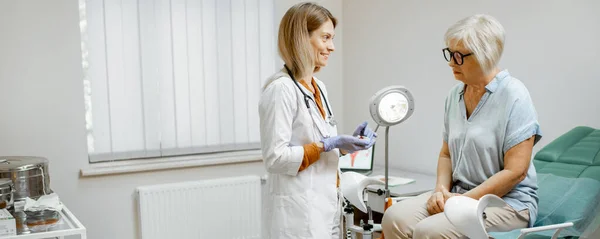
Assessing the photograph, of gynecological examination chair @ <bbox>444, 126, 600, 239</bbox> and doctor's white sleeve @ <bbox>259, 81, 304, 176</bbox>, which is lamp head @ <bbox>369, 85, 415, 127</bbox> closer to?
doctor's white sleeve @ <bbox>259, 81, 304, 176</bbox>

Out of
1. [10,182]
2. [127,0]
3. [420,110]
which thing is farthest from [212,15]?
[10,182]

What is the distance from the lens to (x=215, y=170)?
3.65 metres

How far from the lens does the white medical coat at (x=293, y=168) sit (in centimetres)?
200

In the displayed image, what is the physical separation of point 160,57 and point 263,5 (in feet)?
2.48

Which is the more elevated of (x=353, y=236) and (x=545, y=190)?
(x=545, y=190)

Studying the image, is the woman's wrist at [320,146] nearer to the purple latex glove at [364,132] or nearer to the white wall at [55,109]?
the purple latex glove at [364,132]

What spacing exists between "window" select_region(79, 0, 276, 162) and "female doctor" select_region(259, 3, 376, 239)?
1526 millimetres

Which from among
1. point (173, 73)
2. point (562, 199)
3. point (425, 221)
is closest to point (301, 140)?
point (425, 221)

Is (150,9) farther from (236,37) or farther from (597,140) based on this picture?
(597,140)

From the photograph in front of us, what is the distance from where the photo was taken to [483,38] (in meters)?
2.04

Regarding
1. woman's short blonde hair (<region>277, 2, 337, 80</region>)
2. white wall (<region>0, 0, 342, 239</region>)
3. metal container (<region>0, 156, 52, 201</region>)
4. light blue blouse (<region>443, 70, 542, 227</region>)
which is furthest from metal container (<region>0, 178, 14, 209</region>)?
light blue blouse (<region>443, 70, 542, 227</region>)

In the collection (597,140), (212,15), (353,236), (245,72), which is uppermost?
(212,15)

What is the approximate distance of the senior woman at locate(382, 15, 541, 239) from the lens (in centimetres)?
201

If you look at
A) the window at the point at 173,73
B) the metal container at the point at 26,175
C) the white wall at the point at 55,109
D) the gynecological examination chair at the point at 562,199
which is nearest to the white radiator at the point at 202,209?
the white wall at the point at 55,109
